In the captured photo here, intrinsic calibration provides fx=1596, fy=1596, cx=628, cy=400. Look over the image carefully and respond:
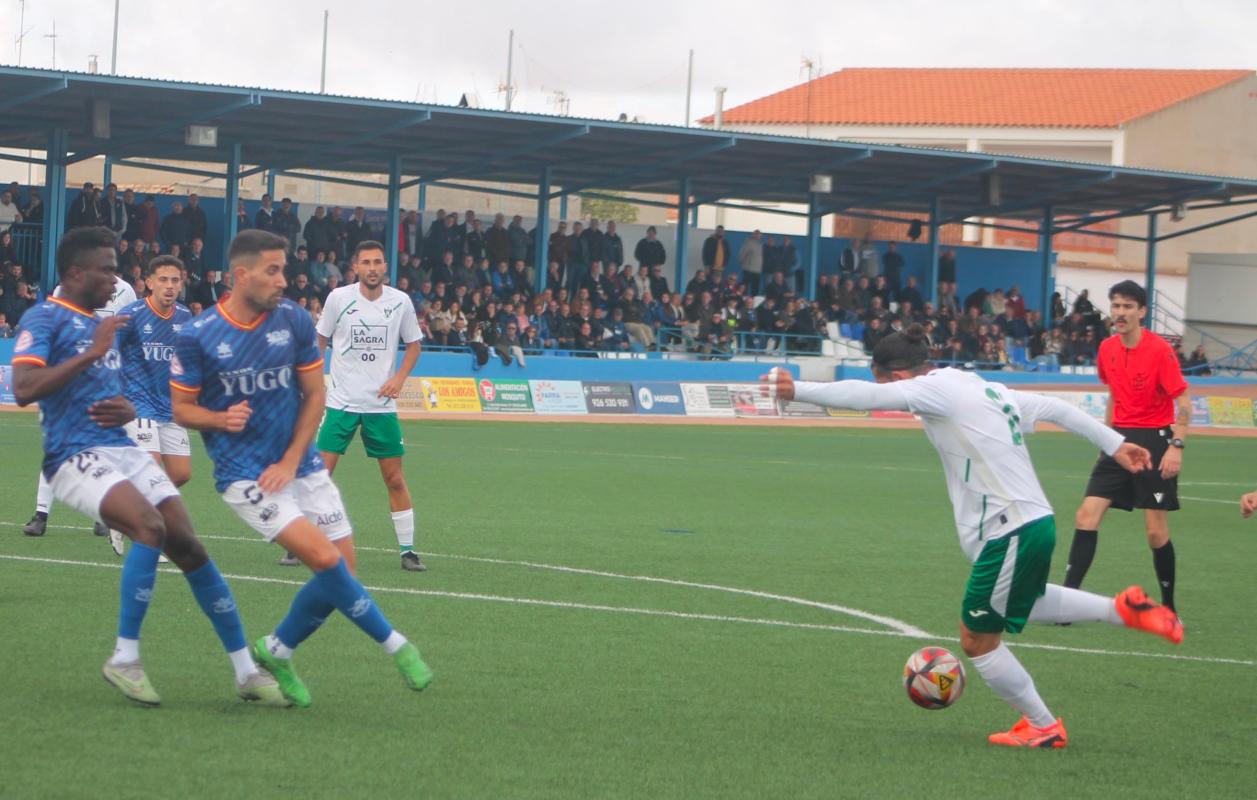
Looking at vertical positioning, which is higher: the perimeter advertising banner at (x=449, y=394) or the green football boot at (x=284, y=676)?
the perimeter advertising banner at (x=449, y=394)

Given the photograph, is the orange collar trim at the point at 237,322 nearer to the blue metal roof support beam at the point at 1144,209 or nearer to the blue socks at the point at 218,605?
the blue socks at the point at 218,605

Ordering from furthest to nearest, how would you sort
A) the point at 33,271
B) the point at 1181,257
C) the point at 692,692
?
1. the point at 1181,257
2. the point at 33,271
3. the point at 692,692

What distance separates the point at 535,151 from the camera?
34.4 meters

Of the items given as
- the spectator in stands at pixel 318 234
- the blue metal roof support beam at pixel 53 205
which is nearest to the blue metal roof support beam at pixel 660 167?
the spectator in stands at pixel 318 234

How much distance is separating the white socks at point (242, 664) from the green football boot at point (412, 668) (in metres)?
0.58

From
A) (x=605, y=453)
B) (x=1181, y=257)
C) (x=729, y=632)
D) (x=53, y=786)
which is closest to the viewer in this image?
(x=53, y=786)

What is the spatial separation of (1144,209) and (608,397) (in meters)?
21.0

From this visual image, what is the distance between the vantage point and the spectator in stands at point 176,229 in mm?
29203

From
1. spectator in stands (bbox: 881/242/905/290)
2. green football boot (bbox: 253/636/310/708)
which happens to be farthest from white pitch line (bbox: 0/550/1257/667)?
spectator in stands (bbox: 881/242/905/290)

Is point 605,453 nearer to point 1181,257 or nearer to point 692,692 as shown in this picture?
point 692,692

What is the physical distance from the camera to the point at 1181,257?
61500 mm

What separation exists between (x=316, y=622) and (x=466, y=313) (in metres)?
25.5

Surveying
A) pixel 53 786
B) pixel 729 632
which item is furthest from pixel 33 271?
pixel 53 786

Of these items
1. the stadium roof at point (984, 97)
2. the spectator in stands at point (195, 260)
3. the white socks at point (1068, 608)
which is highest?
the stadium roof at point (984, 97)
